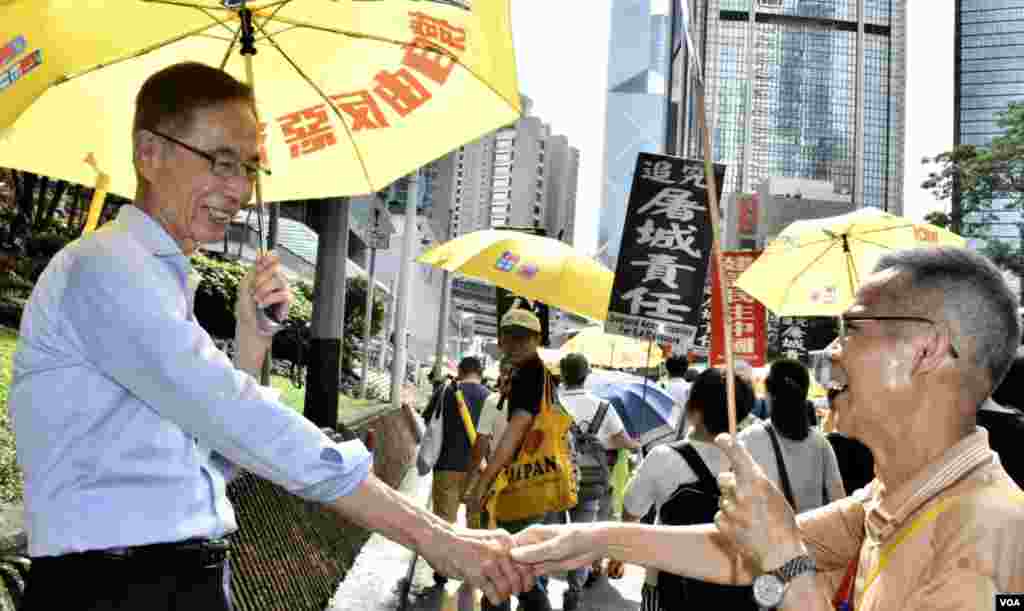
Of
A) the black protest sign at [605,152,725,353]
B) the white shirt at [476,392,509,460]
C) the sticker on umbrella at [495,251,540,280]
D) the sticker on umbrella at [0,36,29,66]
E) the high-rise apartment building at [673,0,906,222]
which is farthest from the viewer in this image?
the high-rise apartment building at [673,0,906,222]

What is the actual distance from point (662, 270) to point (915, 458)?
428 cm

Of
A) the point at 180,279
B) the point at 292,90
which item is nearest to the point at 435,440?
the point at 292,90

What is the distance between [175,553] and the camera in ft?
7.03

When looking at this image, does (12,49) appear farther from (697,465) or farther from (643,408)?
(643,408)

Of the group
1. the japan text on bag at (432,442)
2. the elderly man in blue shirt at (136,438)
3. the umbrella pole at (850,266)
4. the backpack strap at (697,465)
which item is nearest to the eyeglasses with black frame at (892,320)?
the elderly man in blue shirt at (136,438)

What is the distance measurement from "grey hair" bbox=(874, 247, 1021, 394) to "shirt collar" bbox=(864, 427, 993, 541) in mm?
164

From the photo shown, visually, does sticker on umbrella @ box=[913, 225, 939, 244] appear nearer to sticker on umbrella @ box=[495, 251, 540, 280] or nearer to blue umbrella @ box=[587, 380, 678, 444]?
sticker on umbrella @ box=[495, 251, 540, 280]

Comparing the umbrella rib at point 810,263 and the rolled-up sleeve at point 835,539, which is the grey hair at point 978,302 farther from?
the umbrella rib at point 810,263

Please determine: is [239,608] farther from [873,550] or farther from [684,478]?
[873,550]

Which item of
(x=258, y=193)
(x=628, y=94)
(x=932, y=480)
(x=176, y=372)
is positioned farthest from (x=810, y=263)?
(x=628, y=94)

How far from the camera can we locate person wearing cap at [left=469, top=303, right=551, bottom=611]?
5473mm

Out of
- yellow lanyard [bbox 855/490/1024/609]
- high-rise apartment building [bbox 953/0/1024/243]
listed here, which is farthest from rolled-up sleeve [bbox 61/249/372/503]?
high-rise apartment building [bbox 953/0/1024/243]

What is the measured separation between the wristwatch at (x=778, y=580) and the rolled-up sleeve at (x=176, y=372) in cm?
101

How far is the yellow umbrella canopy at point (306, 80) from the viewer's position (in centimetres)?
287
